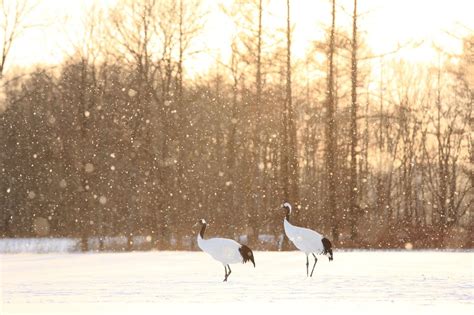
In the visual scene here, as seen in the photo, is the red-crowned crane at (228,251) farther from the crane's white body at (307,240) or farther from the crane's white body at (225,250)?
the crane's white body at (307,240)

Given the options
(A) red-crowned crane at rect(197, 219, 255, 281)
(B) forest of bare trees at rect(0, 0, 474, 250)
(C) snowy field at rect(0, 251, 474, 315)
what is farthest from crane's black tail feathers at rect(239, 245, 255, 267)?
(B) forest of bare trees at rect(0, 0, 474, 250)

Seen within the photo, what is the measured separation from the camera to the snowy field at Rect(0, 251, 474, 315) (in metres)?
13.0

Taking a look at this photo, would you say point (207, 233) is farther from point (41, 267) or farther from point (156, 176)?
point (41, 267)

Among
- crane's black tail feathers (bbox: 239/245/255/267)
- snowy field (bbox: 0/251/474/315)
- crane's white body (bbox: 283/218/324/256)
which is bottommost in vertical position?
snowy field (bbox: 0/251/474/315)

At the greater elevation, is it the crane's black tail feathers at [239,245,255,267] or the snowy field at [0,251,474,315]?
the crane's black tail feathers at [239,245,255,267]

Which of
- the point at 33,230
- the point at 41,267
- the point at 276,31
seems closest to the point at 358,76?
the point at 276,31

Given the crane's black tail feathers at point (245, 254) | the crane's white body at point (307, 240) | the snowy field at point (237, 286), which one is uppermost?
the crane's white body at point (307, 240)

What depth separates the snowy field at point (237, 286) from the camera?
13.0m

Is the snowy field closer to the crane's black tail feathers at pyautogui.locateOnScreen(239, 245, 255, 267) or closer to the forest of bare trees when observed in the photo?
the crane's black tail feathers at pyautogui.locateOnScreen(239, 245, 255, 267)

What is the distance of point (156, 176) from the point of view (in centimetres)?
3488

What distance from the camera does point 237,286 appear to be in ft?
54.0

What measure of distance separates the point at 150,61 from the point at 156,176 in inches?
204

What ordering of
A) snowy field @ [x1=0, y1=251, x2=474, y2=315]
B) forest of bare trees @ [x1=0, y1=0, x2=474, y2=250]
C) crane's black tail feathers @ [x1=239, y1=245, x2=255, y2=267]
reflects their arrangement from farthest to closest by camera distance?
forest of bare trees @ [x1=0, y1=0, x2=474, y2=250] → crane's black tail feathers @ [x1=239, y1=245, x2=255, y2=267] → snowy field @ [x1=0, y1=251, x2=474, y2=315]

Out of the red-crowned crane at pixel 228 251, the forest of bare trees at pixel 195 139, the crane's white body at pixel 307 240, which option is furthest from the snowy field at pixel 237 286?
the forest of bare trees at pixel 195 139
